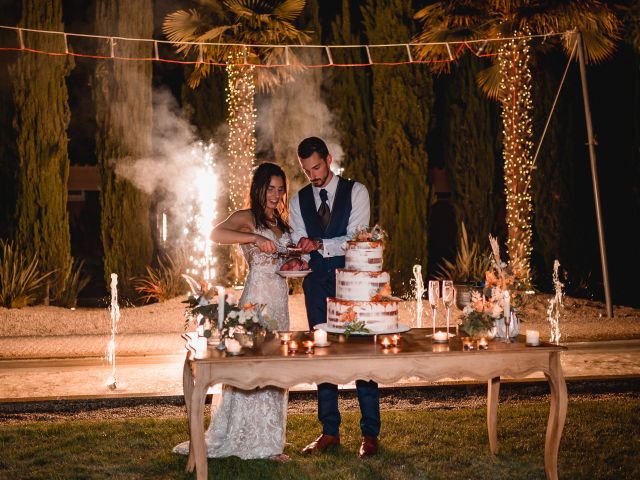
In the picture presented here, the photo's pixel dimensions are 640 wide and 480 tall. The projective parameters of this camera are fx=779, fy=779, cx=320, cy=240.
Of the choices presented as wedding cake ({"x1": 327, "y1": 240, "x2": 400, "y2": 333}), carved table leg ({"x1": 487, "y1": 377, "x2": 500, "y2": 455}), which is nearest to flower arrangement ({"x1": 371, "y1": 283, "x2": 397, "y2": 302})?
wedding cake ({"x1": 327, "y1": 240, "x2": 400, "y2": 333})

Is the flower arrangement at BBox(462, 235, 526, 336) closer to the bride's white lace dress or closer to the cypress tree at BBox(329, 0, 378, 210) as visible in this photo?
the bride's white lace dress

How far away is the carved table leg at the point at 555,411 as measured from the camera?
4879 millimetres

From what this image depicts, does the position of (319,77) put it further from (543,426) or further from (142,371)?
(543,426)

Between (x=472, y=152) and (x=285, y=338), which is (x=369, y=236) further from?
(x=472, y=152)

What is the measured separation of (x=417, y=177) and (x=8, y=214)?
917 centimetres

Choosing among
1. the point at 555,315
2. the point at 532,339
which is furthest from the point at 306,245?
the point at 555,315

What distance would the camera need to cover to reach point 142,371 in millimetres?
9273

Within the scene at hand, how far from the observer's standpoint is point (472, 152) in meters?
19.0

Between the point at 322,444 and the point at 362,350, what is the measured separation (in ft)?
4.49

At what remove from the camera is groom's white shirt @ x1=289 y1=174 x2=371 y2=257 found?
19.7 ft

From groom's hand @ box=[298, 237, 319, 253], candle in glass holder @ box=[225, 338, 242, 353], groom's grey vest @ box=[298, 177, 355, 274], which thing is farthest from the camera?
groom's grey vest @ box=[298, 177, 355, 274]

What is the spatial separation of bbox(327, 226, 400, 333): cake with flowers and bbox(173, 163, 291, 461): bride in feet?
2.07

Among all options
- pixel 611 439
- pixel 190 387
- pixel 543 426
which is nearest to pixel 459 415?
pixel 543 426

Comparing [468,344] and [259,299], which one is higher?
[259,299]
